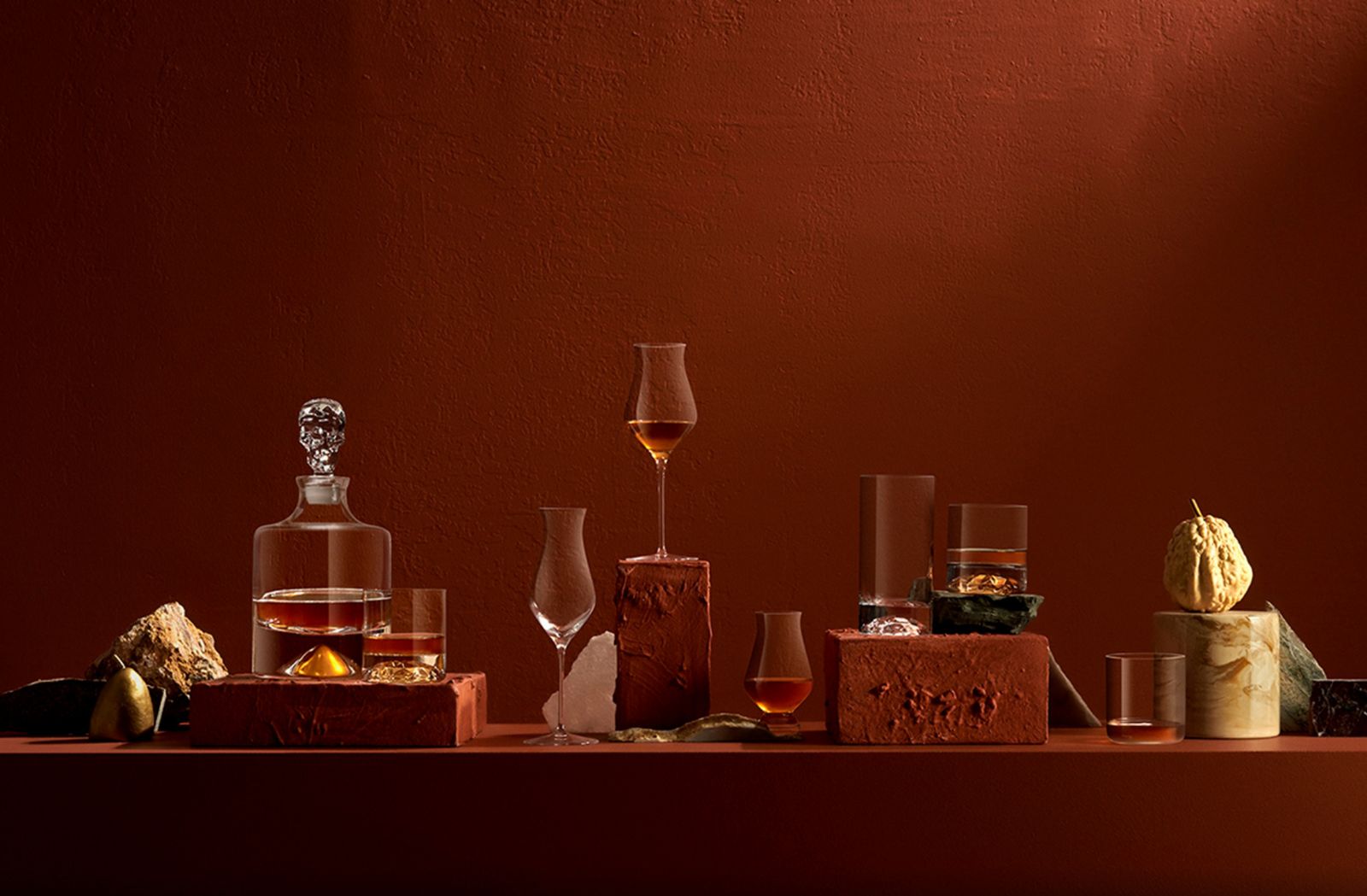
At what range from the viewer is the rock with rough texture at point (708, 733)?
1609 millimetres

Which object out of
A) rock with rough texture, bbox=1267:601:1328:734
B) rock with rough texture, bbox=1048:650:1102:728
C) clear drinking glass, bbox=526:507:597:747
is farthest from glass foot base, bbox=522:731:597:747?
rock with rough texture, bbox=1267:601:1328:734

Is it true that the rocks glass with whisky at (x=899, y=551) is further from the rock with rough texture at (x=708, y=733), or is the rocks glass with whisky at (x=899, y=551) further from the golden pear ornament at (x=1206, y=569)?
the golden pear ornament at (x=1206, y=569)

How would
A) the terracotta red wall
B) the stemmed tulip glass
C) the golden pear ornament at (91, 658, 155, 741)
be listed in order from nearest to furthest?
the golden pear ornament at (91, 658, 155, 741), the stemmed tulip glass, the terracotta red wall

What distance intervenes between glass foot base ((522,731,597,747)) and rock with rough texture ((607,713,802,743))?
0.03m

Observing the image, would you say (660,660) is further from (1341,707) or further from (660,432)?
(1341,707)

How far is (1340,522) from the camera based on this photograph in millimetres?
3100

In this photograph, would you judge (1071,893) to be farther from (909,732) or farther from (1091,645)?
(1091,645)

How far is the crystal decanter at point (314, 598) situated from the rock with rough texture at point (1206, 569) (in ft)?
3.06

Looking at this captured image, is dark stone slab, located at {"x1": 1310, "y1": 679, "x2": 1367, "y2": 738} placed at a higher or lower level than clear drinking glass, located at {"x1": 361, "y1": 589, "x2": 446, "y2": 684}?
lower

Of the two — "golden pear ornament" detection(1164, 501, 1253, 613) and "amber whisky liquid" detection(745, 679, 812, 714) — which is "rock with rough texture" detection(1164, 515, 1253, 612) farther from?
"amber whisky liquid" detection(745, 679, 812, 714)

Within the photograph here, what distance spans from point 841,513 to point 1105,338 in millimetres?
683

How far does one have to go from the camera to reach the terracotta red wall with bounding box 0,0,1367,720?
3.07 metres

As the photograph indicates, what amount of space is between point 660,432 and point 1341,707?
0.86 metres

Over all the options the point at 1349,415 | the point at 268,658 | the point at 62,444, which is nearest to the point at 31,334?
the point at 62,444
